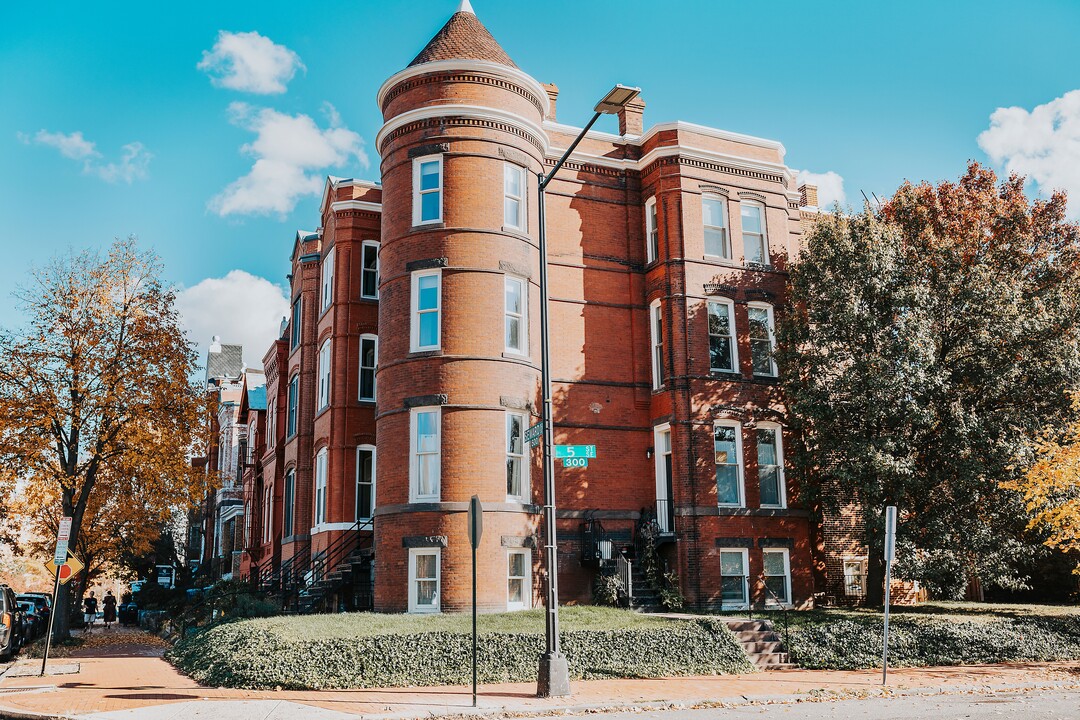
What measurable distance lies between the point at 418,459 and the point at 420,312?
361cm

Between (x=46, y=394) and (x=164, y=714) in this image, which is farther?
(x=46, y=394)

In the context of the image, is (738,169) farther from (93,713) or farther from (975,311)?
(93,713)

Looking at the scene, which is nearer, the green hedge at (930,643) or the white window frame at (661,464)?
the green hedge at (930,643)

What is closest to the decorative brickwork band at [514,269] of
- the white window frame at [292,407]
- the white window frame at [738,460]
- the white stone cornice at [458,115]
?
the white stone cornice at [458,115]

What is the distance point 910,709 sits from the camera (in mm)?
13383

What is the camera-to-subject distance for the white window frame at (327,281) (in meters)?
28.9

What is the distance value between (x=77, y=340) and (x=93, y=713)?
15.7 m

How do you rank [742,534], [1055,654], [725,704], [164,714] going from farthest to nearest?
[742,534] → [1055,654] → [725,704] → [164,714]

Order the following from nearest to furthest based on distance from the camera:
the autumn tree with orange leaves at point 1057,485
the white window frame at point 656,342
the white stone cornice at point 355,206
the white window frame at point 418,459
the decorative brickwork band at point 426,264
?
1. the autumn tree with orange leaves at point 1057,485
2. the white window frame at point 418,459
3. the decorative brickwork band at point 426,264
4. the white window frame at point 656,342
5. the white stone cornice at point 355,206

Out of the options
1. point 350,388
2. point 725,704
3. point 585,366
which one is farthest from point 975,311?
point 350,388

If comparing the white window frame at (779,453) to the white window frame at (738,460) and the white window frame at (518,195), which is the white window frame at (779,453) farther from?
the white window frame at (518,195)

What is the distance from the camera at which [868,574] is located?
24.6 metres

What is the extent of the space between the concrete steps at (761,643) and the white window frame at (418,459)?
7.22m

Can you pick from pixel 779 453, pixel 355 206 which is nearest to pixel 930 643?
pixel 779 453
